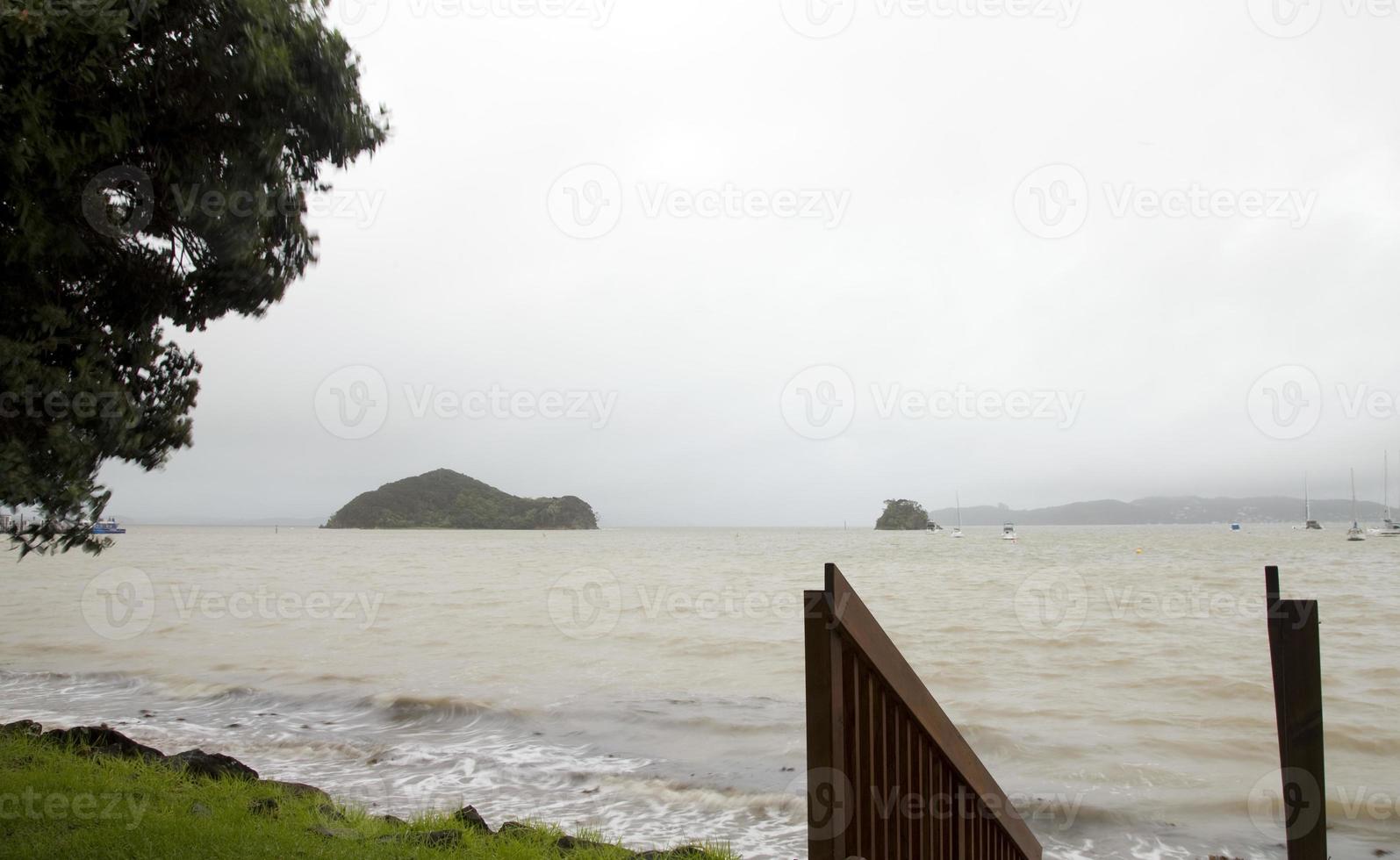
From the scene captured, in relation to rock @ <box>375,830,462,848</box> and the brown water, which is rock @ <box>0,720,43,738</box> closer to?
the brown water

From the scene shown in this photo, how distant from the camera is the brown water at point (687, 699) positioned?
7.90m

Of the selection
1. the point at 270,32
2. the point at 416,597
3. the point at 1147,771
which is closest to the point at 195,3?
the point at 270,32

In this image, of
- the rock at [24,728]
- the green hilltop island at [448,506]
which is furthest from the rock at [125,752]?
the green hilltop island at [448,506]

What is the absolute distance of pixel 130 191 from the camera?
14.4 feet

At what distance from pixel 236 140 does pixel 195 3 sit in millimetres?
692

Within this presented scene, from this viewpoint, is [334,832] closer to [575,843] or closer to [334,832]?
[334,832]

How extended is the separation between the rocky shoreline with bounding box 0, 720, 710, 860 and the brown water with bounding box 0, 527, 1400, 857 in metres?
1.04

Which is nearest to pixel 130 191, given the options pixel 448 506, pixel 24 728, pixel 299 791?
pixel 299 791

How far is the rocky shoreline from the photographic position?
5.39 meters

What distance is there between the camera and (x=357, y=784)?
811 cm

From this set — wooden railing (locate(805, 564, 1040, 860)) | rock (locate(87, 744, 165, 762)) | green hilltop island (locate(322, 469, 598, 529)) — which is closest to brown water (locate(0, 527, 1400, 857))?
rock (locate(87, 744, 165, 762))

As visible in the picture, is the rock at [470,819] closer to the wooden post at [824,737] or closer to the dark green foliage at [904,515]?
the wooden post at [824,737]

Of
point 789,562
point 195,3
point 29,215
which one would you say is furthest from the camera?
point 789,562

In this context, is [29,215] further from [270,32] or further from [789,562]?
[789,562]
